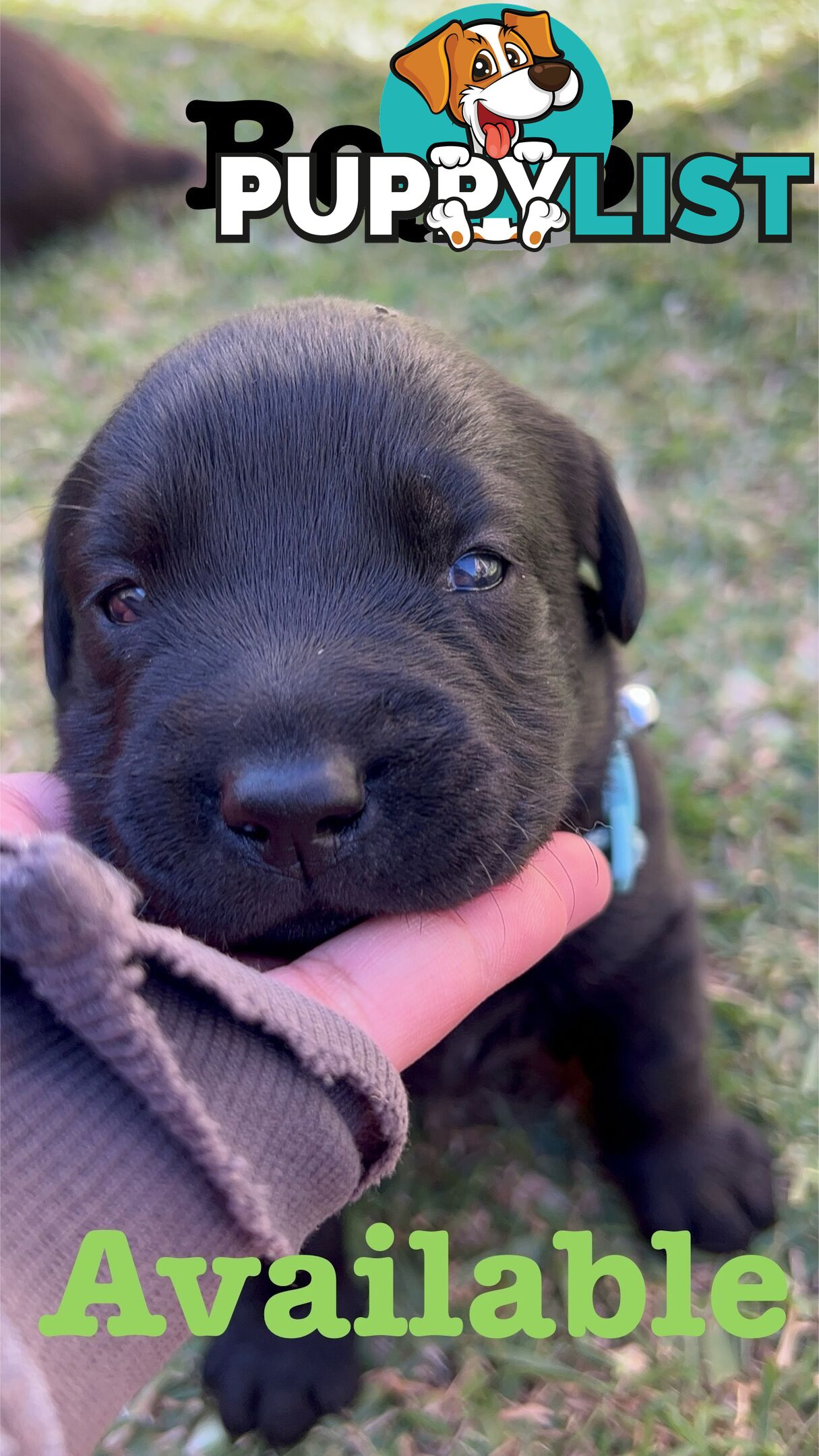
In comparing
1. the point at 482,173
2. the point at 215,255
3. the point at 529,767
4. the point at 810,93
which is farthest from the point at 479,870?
the point at 810,93

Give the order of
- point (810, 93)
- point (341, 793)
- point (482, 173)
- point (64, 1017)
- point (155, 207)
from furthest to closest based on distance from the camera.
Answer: point (155, 207) → point (810, 93) → point (482, 173) → point (341, 793) → point (64, 1017)

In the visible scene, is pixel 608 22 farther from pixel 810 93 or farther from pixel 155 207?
pixel 155 207

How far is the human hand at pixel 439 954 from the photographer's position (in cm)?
146

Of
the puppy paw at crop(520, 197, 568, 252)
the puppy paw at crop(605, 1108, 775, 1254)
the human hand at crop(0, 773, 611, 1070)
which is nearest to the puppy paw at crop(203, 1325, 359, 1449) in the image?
the puppy paw at crop(605, 1108, 775, 1254)

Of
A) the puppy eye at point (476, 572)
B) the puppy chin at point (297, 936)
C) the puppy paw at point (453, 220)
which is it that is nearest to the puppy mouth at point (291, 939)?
the puppy chin at point (297, 936)

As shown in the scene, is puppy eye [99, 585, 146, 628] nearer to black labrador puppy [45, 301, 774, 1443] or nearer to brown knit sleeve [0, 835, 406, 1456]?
black labrador puppy [45, 301, 774, 1443]

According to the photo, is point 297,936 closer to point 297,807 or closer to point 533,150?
point 297,807

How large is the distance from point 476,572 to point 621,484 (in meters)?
2.27

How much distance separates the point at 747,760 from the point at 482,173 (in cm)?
163

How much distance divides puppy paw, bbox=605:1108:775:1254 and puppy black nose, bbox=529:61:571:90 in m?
2.31

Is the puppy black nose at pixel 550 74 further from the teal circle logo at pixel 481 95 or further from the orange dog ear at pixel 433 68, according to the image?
the orange dog ear at pixel 433 68

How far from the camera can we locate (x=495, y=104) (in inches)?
101

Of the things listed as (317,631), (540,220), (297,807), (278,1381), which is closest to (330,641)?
(317,631)

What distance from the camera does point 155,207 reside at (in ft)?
16.3
